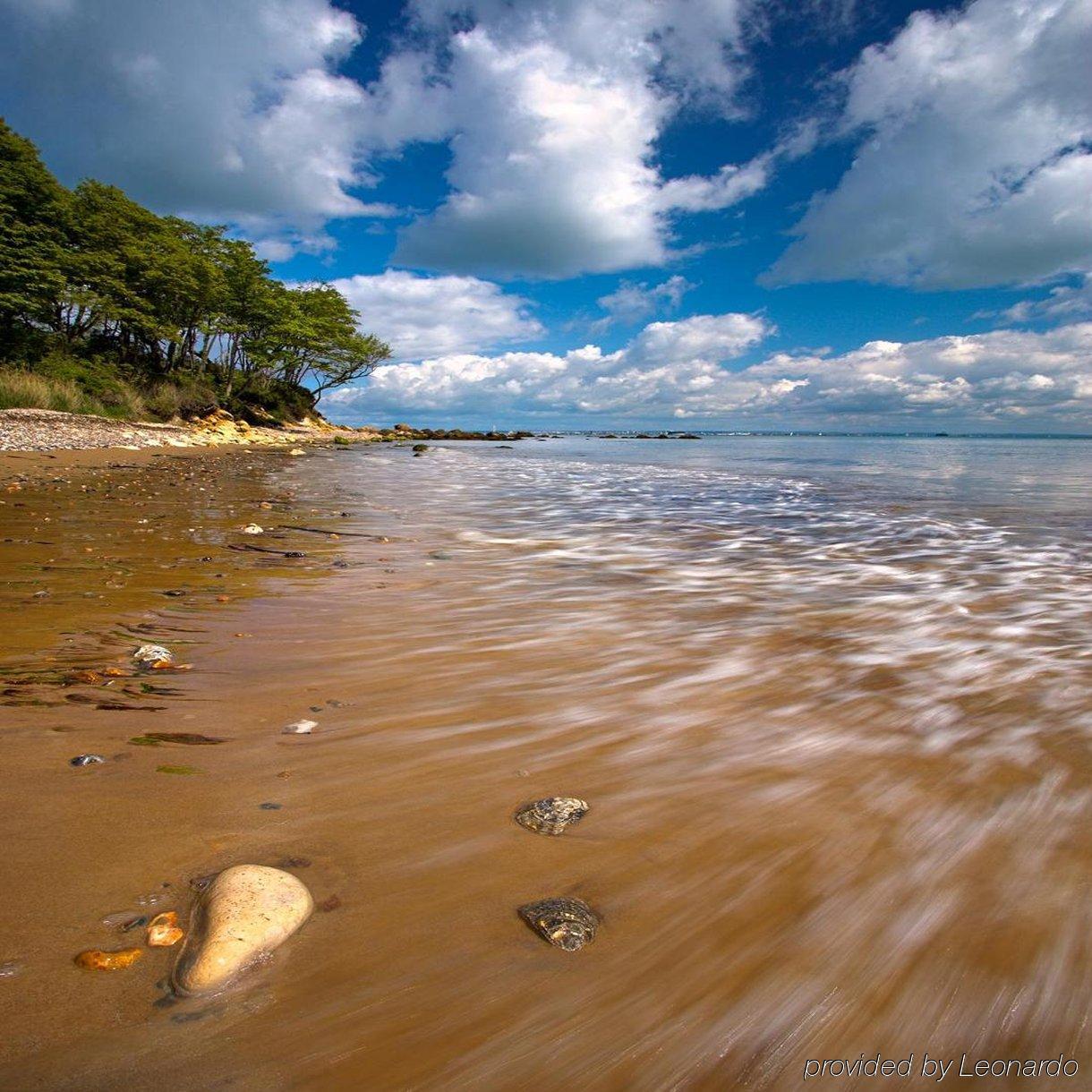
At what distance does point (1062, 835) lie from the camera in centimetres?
191

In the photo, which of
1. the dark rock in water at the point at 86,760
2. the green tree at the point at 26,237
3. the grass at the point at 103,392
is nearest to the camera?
the dark rock in water at the point at 86,760

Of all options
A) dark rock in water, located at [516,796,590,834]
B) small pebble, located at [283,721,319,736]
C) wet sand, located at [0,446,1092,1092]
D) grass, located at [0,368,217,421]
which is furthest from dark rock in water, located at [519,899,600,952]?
grass, located at [0,368,217,421]

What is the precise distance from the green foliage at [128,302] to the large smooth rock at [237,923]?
93.3ft

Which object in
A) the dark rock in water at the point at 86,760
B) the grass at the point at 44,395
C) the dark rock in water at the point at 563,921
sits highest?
the grass at the point at 44,395

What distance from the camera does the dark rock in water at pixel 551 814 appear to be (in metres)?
1.93

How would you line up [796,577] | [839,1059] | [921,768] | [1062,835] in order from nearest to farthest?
1. [839,1059]
2. [1062,835]
3. [921,768]
4. [796,577]

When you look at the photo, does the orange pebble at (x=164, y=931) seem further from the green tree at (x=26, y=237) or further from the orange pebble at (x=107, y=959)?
the green tree at (x=26, y=237)

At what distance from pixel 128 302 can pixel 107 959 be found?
41.2m

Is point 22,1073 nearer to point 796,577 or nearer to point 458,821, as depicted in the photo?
point 458,821

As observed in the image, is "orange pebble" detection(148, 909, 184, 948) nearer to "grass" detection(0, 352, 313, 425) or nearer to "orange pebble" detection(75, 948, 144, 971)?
"orange pebble" detection(75, 948, 144, 971)

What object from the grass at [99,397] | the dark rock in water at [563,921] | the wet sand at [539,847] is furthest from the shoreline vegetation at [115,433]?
the dark rock in water at [563,921]

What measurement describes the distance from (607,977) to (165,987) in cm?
96

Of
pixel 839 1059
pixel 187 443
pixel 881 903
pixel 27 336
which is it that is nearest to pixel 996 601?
pixel 881 903

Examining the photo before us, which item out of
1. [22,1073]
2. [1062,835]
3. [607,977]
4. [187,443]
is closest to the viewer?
[22,1073]
